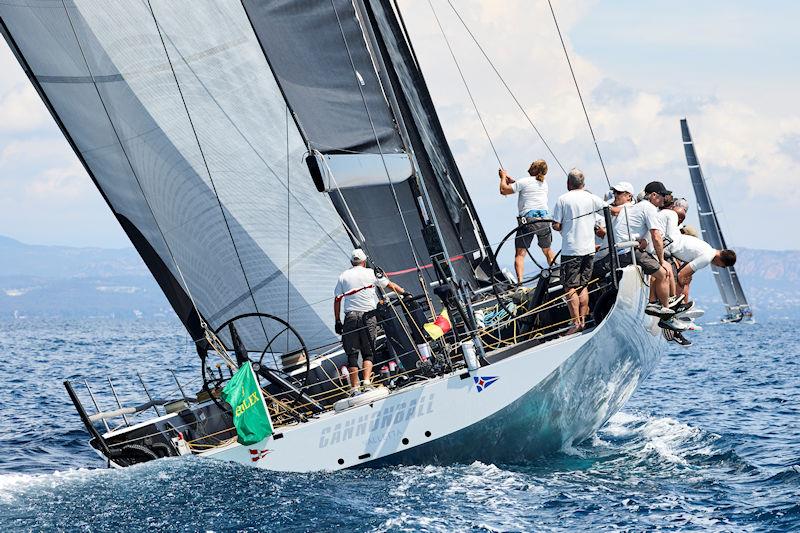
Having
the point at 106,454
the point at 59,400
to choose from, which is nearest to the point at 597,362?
the point at 106,454

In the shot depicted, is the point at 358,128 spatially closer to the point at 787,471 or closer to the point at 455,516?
the point at 455,516

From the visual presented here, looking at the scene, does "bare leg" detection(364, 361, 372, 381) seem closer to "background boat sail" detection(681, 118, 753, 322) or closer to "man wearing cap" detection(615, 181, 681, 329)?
"man wearing cap" detection(615, 181, 681, 329)

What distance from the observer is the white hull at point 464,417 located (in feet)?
32.5

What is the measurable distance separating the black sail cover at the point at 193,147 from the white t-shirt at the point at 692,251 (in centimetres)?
399

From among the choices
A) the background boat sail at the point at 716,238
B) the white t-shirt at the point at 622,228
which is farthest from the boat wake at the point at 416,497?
the background boat sail at the point at 716,238

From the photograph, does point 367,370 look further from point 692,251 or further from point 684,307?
point 692,251

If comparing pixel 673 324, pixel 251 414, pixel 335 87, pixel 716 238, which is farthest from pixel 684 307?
pixel 716 238

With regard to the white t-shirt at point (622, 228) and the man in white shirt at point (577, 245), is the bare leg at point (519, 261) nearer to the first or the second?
the white t-shirt at point (622, 228)

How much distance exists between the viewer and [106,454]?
1055cm

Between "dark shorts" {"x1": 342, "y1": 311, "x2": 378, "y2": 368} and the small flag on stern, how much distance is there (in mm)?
568

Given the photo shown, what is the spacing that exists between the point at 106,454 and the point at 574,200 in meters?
5.14

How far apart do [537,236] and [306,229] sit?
3.01 metres

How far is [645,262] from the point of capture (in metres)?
10.7

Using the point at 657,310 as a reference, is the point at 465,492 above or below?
below
